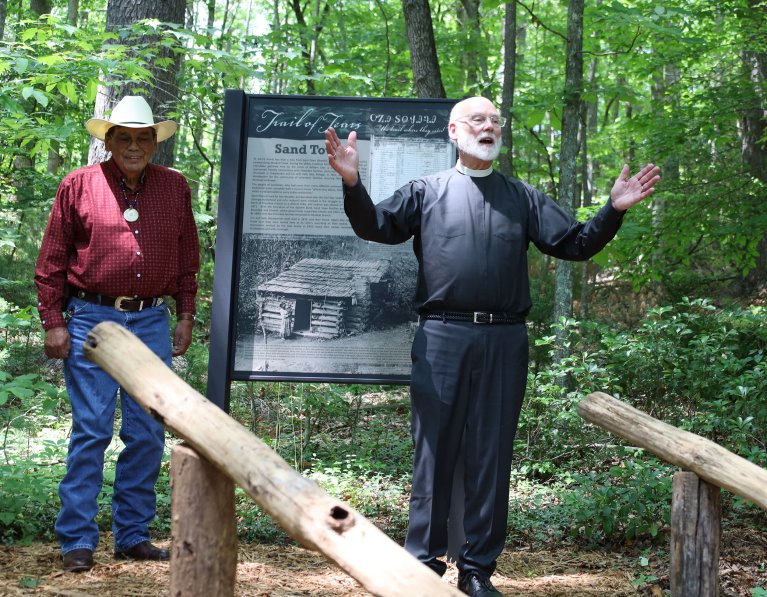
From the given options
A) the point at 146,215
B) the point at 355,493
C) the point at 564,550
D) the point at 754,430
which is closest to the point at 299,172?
the point at 146,215

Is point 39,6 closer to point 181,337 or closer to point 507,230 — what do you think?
point 181,337

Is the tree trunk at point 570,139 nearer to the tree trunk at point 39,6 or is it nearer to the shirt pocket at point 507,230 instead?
the shirt pocket at point 507,230

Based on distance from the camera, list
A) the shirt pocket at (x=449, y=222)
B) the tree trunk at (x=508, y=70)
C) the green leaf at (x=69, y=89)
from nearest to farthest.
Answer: the shirt pocket at (x=449, y=222)
the green leaf at (x=69, y=89)
the tree trunk at (x=508, y=70)

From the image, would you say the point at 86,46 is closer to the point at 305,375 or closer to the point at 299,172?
the point at 299,172

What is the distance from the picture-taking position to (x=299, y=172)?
470 centimetres

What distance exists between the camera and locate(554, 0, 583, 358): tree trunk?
779cm

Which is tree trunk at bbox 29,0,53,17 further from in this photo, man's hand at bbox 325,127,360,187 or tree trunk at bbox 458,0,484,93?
man's hand at bbox 325,127,360,187

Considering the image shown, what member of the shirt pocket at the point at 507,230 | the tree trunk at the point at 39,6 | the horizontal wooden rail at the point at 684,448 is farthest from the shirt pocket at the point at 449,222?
the tree trunk at the point at 39,6

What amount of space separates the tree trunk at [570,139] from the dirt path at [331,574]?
3.10 metres

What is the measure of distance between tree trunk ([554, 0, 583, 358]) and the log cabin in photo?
3.44 metres

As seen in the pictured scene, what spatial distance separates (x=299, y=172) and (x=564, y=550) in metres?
2.76

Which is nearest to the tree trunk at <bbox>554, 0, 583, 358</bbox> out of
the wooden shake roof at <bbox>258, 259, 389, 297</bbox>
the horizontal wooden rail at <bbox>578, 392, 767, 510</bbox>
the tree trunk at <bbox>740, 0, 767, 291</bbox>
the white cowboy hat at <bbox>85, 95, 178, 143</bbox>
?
the tree trunk at <bbox>740, 0, 767, 291</bbox>

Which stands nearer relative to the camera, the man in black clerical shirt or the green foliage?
the man in black clerical shirt

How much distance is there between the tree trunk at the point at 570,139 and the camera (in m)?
7.79
